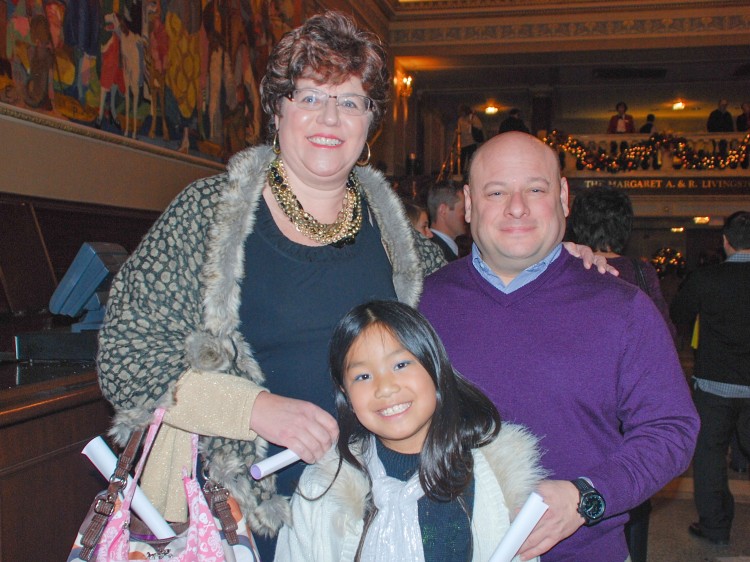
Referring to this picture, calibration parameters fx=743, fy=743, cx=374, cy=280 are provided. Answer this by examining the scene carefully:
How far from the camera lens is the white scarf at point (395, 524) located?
162 cm

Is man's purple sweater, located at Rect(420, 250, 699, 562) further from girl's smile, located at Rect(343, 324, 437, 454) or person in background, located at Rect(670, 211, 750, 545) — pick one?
person in background, located at Rect(670, 211, 750, 545)

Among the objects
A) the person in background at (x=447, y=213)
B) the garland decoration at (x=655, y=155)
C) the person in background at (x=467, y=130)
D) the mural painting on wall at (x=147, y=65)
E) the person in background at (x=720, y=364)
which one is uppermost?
the person in background at (x=467, y=130)

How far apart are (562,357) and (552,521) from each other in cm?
41

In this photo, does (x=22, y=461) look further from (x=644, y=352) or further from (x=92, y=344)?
(x=644, y=352)

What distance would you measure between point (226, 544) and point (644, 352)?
3.44ft

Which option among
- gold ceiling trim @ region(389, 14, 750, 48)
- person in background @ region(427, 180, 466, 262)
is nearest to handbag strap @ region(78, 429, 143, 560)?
person in background @ region(427, 180, 466, 262)

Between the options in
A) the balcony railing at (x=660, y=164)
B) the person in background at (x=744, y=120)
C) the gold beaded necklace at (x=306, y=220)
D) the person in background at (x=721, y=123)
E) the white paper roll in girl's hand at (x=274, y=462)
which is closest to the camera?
the white paper roll in girl's hand at (x=274, y=462)

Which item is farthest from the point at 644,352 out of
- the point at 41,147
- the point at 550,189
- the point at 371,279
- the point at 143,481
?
the point at 41,147

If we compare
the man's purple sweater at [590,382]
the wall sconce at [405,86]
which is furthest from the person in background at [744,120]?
the man's purple sweater at [590,382]

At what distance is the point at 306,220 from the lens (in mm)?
2010

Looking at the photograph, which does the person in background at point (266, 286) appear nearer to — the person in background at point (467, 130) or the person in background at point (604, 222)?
the person in background at point (604, 222)

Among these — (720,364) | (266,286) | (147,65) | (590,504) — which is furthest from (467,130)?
(590,504)

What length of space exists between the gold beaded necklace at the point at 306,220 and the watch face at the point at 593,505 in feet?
2.97

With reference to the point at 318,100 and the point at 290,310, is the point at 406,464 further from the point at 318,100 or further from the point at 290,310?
the point at 318,100
